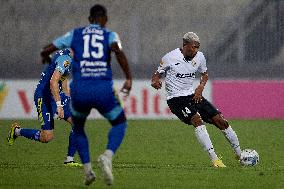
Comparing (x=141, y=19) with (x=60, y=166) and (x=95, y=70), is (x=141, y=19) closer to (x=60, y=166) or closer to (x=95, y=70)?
(x=60, y=166)

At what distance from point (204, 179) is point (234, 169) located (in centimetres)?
156

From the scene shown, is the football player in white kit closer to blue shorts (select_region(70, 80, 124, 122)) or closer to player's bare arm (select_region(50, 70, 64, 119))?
player's bare arm (select_region(50, 70, 64, 119))

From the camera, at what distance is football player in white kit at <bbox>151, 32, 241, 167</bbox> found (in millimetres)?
14469

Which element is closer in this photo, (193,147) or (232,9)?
(193,147)

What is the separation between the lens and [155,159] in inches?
624

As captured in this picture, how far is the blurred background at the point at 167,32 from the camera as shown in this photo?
2583cm

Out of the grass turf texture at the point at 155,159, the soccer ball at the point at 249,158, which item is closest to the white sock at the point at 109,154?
the grass turf texture at the point at 155,159

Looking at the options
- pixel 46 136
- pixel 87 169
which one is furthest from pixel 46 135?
pixel 87 169

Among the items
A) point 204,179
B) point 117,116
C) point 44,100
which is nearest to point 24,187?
point 117,116

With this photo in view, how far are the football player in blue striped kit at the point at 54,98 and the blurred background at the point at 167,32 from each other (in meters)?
10.9

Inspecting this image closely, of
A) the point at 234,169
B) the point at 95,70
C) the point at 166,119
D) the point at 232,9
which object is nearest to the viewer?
the point at 95,70

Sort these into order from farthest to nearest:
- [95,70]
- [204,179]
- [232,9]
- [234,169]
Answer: [232,9] → [234,169] → [204,179] → [95,70]

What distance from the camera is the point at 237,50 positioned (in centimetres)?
2620

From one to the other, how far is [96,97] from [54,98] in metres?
3.53
